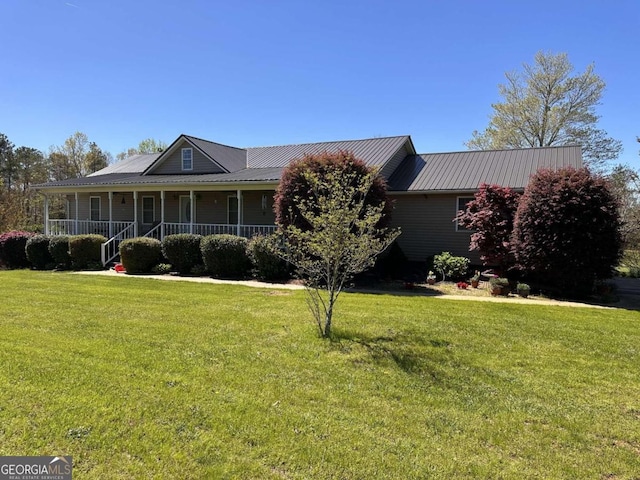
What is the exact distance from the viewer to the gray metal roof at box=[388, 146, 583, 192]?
1462cm

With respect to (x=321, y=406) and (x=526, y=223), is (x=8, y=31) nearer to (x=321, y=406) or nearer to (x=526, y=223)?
(x=321, y=406)

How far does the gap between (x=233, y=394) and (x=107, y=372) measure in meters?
1.48

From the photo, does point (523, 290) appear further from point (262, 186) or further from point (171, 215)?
point (171, 215)

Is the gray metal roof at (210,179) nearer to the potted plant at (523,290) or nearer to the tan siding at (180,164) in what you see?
the tan siding at (180,164)

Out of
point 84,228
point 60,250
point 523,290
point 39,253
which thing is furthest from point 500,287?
point 84,228

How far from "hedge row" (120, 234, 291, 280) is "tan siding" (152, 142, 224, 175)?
5.75 metres

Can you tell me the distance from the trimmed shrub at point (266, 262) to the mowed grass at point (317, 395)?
16.6 ft

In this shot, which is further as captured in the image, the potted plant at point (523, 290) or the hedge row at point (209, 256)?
the hedge row at point (209, 256)

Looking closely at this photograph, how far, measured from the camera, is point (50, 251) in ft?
51.2

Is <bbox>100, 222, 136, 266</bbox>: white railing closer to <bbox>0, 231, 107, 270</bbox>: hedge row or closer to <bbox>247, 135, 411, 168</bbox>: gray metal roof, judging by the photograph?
<bbox>0, 231, 107, 270</bbox>: hedge row

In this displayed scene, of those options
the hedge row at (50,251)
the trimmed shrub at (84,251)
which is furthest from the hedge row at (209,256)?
the hedge row at (50,251)

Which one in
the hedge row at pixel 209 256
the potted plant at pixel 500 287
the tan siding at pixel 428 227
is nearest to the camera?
the potted plant at pixel 500 287

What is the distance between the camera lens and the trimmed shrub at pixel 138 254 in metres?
14.0

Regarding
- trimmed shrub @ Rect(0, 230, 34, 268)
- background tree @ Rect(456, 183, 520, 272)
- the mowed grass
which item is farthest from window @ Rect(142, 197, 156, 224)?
background tree @ Rect(456, 183, 520, 272)
